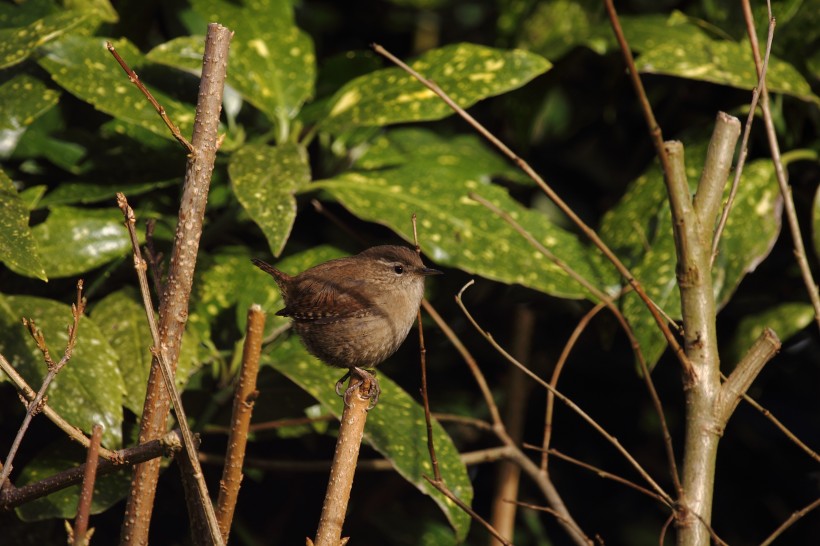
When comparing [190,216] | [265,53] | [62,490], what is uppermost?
[265,53]

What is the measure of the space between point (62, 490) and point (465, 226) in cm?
129

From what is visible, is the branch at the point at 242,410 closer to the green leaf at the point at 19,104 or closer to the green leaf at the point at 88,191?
the green leaf at the point at 88,191

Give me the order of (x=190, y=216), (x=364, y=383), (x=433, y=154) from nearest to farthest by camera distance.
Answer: (x=190, y=216), (x=364, y=383), (x=433, y=154)

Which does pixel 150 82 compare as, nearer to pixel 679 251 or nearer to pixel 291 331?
pixel 291 331

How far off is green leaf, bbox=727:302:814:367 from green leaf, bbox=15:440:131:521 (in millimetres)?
1839

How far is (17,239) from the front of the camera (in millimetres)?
2240

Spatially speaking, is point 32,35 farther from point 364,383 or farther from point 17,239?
point 364,383

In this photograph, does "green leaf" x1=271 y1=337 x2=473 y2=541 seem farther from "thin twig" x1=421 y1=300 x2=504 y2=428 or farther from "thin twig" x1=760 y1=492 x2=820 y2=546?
"thin twig" x1=760 y1=492 x2=820 y2=546

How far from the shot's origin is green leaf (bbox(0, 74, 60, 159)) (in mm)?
2719

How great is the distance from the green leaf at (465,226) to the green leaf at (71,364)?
28.9 inches

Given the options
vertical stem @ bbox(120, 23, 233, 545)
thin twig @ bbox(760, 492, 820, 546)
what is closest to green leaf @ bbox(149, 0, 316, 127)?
vertical stem @ bbox(120, 23, 233, 545)

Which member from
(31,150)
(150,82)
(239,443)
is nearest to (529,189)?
(150,82)

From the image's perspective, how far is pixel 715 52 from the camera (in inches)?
116

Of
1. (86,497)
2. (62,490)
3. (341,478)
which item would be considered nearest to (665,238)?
(341,478)
